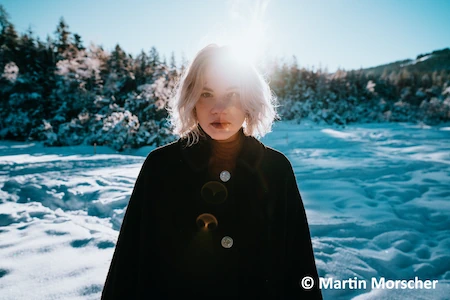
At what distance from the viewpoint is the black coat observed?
1.22m

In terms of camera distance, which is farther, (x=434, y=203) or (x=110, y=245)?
(x=434, y=203)

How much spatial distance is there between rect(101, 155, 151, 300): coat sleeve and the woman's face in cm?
39

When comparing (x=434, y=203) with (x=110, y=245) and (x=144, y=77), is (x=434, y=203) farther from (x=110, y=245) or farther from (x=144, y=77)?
(x=144, y=77)

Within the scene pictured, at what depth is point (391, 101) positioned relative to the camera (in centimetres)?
3102

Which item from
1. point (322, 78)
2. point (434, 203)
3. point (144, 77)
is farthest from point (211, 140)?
point (322, 78)

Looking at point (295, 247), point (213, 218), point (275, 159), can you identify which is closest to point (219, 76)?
point (275, 159)

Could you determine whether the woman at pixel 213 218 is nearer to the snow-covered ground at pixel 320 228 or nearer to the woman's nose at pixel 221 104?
the woman's nose at pixel 221 104

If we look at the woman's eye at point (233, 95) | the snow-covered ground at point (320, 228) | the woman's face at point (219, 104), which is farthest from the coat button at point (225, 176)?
the snow-covered ground at point (320, 228)

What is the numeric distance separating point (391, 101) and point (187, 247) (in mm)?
36798

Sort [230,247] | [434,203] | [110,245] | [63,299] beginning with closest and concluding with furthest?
[230,247]
[63,299]
[110,245]
[434,203]

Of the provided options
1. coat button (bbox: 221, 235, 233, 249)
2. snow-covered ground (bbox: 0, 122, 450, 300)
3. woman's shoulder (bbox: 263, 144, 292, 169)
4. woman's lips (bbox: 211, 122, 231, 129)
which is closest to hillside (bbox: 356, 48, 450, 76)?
snow-covered ground (bbox: 0, 122, 450, 300)

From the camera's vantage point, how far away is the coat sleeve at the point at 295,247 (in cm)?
130

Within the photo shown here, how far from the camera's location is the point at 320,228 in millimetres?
3355

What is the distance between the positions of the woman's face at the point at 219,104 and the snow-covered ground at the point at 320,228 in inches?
66.7
